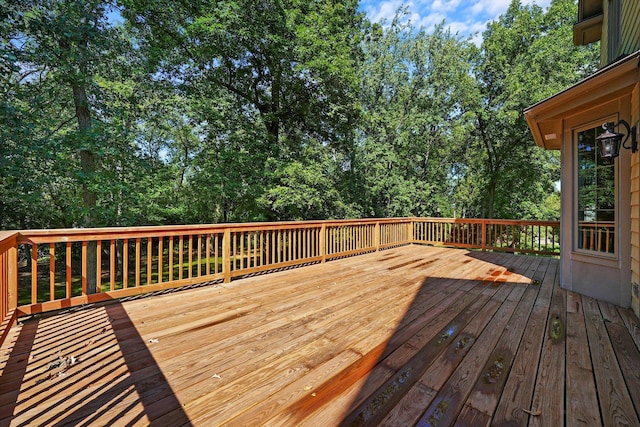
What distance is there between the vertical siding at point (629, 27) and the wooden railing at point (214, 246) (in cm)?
352

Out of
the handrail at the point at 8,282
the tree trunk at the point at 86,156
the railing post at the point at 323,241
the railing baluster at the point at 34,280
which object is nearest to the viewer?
the handrail at the point at 8,282

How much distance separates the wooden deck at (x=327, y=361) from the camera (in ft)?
4.60

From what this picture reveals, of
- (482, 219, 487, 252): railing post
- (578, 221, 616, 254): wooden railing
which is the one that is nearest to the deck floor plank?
(578, 221, 616, 254): wooden railing

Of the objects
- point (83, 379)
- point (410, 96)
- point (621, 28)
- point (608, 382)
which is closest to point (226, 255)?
point (83, 379)

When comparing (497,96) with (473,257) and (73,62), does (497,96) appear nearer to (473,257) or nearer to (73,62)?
(473,257)

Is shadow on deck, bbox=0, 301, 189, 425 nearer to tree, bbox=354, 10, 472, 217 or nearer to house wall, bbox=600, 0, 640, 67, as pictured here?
house wall, bbox=600, 0, 640, 67

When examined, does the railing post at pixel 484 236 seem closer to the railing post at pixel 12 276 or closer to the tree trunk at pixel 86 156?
the railing post at pixel 12 276

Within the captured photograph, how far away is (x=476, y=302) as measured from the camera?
3.05 m

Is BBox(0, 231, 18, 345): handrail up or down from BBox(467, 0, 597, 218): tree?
down

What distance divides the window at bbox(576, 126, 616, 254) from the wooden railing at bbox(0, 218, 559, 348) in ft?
9.67

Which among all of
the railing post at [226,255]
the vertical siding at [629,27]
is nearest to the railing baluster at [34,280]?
the railing post at [226,255]

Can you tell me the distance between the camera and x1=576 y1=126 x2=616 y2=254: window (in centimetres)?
315

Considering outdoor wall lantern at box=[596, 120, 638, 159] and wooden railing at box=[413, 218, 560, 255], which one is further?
wooden railing at box=[413, 218, 560, 255]

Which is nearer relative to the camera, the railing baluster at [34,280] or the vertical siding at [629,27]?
the railing baluster at [34,280]
